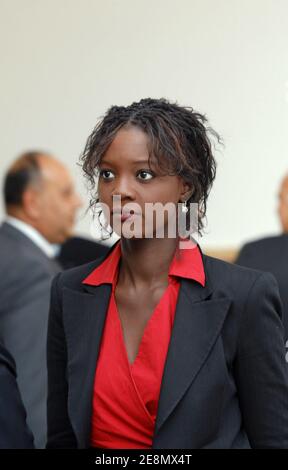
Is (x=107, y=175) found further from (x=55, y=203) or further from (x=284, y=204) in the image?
(x=284, y=204)

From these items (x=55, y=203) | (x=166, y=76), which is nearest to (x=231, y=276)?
(x=55, y=203)

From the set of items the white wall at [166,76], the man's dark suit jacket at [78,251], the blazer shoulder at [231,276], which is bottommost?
the man's dark suit jacket at [78,251]

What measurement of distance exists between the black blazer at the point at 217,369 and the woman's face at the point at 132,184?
192mm

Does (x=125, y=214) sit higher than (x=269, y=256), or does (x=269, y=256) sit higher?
(x=125, y=214)

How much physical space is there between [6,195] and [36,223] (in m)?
0.21

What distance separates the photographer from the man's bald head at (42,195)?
439 centimetres

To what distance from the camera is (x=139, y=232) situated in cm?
196

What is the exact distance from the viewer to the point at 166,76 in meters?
6.16

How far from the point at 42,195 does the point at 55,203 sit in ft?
0.44

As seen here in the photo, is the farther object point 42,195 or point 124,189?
point 42,195

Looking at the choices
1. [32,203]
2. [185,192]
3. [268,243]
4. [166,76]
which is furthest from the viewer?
[166,76]

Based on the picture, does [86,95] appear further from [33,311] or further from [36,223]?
[33,311]

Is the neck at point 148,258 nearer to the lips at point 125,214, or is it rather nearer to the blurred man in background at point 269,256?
the lips at point 125,214

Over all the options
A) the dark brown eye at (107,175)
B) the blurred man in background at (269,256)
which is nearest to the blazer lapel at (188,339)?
the dark brown eye at (107,175)
